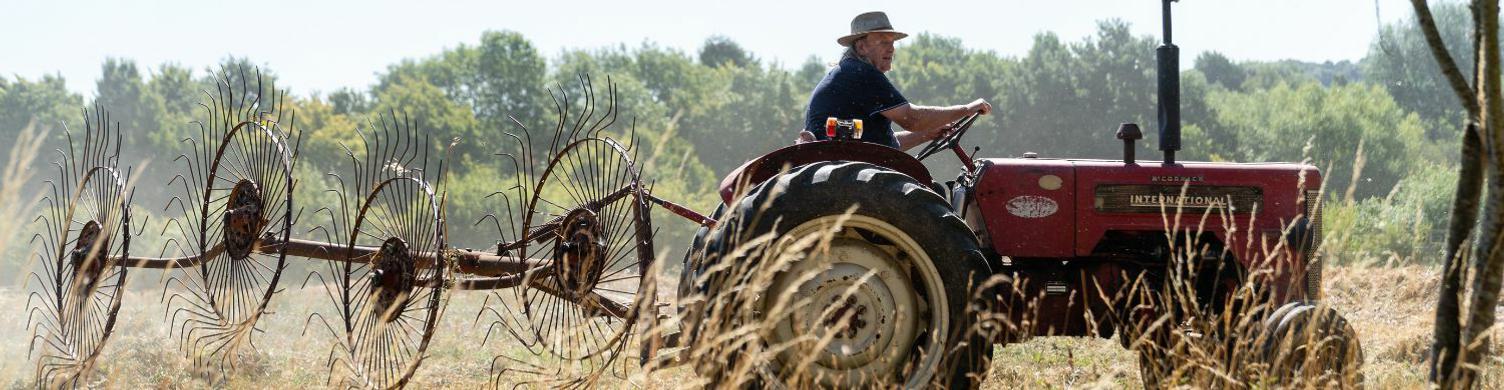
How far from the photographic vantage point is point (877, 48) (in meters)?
5.18

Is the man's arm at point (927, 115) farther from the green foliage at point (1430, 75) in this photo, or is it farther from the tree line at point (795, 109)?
the green foliage at point (1430, 75)

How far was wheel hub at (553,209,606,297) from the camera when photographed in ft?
16.6

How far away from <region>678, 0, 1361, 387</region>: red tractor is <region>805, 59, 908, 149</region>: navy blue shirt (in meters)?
0.21

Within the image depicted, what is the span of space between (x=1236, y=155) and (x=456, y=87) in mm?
30704

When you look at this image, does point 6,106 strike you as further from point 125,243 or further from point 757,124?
point 125,243

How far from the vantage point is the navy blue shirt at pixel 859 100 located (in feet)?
15.9

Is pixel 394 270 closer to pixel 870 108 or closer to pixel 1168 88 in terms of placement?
pixel 870 108

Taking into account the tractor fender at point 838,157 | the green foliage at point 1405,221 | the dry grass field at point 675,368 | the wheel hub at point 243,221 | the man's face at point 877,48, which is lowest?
the dry grass field at point 675,368

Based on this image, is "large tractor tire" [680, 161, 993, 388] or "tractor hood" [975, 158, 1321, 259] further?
"tractor hood" [975, 158, 1321, 259]

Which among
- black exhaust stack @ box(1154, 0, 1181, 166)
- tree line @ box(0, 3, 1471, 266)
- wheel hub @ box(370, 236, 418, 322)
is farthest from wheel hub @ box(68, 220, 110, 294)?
tree line @ box(0, 3, 1471, 266)

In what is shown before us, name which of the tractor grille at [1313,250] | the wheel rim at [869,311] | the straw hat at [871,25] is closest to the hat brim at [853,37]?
the straw hat at [871,25]

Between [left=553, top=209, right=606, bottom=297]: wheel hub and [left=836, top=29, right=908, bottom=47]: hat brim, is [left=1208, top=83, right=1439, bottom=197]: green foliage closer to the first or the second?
[left=836, top=29, right=908, bottom=47]: hat brim

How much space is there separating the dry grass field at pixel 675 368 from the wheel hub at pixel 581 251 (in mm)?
450

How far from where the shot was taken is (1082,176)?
16.4 ft
